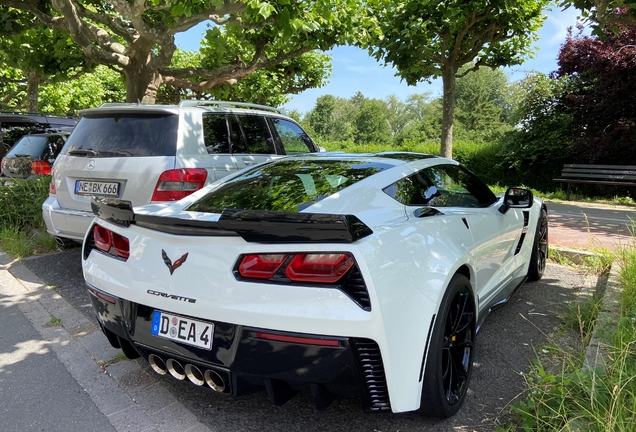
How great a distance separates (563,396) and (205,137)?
147 inches

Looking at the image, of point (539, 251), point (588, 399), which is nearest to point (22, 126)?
point (539, 251)

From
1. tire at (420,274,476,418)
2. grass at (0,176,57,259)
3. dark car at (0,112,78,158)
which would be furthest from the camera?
dark car at (0,112,78,158)

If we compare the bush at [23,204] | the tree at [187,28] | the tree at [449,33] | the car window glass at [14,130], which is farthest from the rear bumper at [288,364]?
the car window glass at [14,130]

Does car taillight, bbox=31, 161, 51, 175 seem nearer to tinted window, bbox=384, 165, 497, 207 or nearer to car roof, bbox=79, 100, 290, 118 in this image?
car roof, bbox=79, 100, 290, 118

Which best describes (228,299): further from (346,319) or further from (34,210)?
(34,210)

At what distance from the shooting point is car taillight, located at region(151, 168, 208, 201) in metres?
4.02

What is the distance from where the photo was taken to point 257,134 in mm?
5367

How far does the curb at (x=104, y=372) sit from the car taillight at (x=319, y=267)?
1.05 metres

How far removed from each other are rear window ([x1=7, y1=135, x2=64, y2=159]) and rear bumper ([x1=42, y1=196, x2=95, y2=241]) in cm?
389

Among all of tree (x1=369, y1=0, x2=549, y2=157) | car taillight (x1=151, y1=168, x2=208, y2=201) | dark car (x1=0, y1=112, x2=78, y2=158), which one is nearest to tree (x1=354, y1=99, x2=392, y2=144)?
tree (x1=369, y1=0, x2=549, y2=157)

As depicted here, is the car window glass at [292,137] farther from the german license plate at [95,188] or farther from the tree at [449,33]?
the tree at [449,33]

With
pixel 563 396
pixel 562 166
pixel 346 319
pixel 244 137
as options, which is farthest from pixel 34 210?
pixel 562 166

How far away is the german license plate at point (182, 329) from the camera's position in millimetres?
2004

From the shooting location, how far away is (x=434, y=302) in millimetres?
2090
